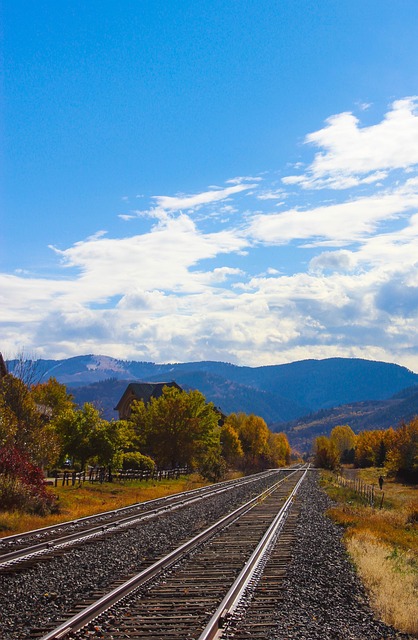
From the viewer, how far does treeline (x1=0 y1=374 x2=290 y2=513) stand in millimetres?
26281

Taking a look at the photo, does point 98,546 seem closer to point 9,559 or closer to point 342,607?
point 9,559

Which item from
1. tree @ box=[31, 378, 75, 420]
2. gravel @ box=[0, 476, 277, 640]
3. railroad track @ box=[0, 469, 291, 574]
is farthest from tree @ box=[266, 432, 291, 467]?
gravel @ box=[0, 476, 277, 640]

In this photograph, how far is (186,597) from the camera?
431 inches

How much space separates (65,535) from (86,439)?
2382 cm

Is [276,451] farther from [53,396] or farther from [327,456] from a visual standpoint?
[53,396]

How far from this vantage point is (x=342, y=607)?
10.5 metres

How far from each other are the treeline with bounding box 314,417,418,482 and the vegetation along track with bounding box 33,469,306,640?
197ft

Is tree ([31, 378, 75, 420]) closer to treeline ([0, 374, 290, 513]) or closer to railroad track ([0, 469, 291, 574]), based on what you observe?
treeline ([0, 374, 290, 513])

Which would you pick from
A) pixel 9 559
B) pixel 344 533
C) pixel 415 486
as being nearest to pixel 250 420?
pixel 415 486

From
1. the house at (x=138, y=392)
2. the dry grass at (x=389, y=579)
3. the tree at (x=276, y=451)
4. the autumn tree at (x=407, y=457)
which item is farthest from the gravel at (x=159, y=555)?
the tree at (x=276, y=451)

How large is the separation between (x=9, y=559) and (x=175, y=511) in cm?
1314

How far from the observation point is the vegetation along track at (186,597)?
8.96 metres

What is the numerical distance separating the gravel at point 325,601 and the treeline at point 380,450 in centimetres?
→ 5924

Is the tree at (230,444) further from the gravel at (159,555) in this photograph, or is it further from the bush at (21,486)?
the gravel at (159,555)
